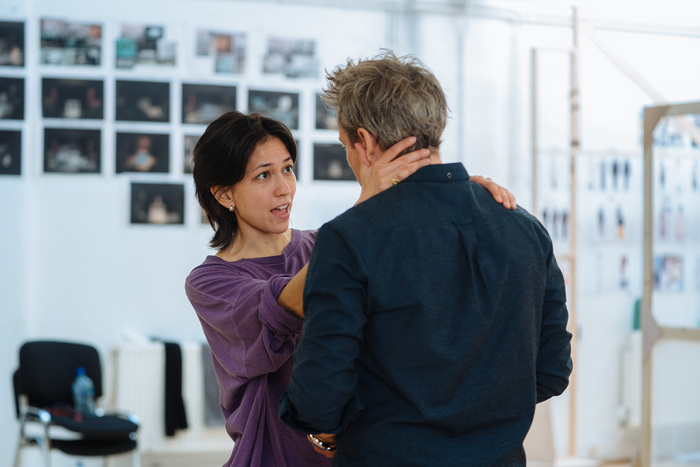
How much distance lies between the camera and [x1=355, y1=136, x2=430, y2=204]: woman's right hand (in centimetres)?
117

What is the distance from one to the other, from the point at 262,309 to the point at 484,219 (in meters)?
0.46

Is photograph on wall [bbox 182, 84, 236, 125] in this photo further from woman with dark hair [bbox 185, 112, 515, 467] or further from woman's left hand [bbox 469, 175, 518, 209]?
woman's left hand [bbox 469, 175, 518, 209]

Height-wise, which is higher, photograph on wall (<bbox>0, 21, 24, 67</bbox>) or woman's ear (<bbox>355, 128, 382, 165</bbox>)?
photograph on wall (<bbox>0, 21, 24, 67</bbox>)

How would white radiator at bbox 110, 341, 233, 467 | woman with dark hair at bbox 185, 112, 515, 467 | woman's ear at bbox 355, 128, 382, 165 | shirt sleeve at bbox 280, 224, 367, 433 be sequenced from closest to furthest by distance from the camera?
shirt sleeve at bbox 280, 224, 367, 433
woman's ear at bbox 355, 128, 382, 165
woman with dark hair at bbox 185, 112, 515, 467
white radiator at bbox 110, 341, 233, 467

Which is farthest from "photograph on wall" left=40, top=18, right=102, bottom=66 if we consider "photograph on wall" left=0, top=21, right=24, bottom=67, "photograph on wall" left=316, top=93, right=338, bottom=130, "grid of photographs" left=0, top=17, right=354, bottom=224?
"photograph on wall" left=316, top=93, right=338, bottom=130

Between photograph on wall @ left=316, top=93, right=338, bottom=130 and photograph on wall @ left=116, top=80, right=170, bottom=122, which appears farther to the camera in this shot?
photograph on wall @ left=316, top=93, right=338, bottom=130

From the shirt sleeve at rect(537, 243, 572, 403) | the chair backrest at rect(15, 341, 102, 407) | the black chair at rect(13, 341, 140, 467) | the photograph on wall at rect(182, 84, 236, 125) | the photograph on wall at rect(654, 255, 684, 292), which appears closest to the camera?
the shirt sleeve at rect(537, 243, 572, 403)

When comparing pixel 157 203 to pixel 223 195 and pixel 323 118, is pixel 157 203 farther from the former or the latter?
pixel 223 195

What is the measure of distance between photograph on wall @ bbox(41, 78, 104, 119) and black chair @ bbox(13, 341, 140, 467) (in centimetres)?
125

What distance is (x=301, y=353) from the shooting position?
1116 millimetres

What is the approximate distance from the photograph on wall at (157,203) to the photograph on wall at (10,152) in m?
0.60

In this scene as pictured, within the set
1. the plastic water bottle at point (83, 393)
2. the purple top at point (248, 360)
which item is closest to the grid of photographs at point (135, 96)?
the plastic water bottle at point (83, 393)

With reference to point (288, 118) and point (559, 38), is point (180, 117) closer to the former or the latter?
point (288, 118)

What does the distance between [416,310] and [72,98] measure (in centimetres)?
338
